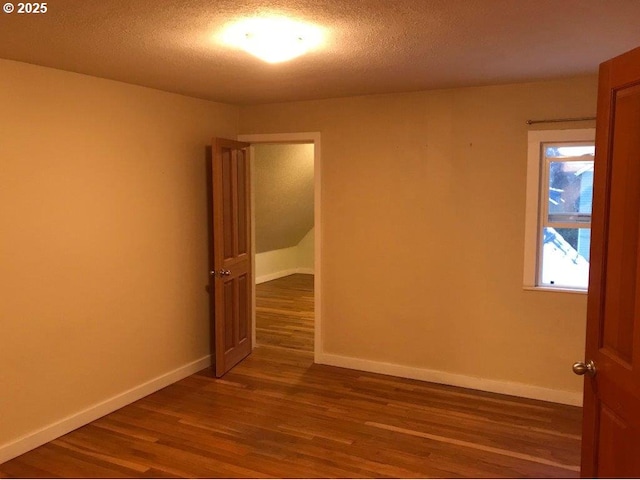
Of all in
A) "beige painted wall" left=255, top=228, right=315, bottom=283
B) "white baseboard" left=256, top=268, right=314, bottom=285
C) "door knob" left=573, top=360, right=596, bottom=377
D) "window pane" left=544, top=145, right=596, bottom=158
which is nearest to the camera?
"door knob" left=573, top=360, right=596, bottom=377

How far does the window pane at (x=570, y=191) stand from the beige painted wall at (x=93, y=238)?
109 inches

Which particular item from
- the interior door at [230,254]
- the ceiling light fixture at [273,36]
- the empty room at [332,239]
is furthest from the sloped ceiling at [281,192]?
the ceiling light fixture at [273,36]

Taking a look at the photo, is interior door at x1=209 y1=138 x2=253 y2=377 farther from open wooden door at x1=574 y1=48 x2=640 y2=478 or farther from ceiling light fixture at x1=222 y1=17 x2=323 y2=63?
open wooden door at x1=574 y1=48 x2=640 y2=478

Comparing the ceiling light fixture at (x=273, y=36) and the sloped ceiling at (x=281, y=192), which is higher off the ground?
the ceiling light fixture at (x=273, y=36)

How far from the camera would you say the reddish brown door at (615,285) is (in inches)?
67.2

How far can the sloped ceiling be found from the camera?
20.7ft

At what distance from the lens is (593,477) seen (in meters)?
2.00

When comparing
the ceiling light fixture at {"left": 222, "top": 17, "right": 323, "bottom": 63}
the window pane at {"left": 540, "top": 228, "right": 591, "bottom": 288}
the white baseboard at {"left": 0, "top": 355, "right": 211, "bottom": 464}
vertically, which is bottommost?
the white baseboard at {"left": 0, "top": 355, "right": 211, "bottom": 464}

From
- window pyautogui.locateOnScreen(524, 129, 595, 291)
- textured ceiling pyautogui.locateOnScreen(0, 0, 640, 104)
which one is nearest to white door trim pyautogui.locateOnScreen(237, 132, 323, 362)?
textured ceiling pyautogui.locateOnScreen(0, 0, 640, 104)

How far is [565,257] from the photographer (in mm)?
3891

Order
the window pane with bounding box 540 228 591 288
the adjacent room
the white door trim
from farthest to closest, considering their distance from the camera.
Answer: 1. the adjacent room
2. the white door trim
3. the window pane with bounding box 540 228 591 288

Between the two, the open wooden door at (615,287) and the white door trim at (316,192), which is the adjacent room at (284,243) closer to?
the white door trim at (316,192)

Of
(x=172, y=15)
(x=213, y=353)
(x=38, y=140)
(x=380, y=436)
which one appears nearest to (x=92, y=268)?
(x=38, y=140)

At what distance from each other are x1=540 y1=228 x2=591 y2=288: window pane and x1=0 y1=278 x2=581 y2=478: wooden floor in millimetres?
911
